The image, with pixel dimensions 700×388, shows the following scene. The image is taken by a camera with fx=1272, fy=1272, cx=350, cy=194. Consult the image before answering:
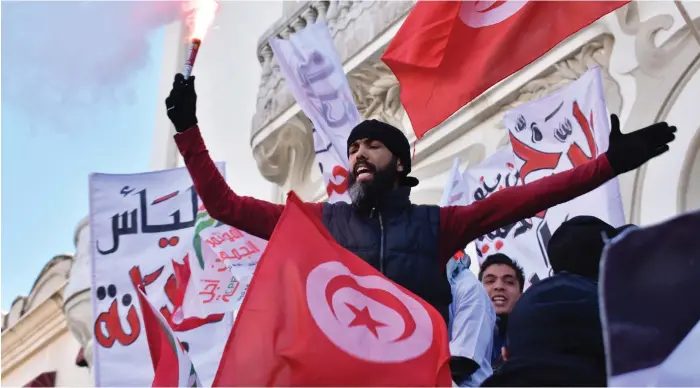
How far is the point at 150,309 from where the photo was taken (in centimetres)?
527

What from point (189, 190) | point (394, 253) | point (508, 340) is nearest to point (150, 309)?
point (394, 253)

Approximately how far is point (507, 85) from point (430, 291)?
5.27 meters

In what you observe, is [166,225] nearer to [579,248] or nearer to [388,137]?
[388,137]

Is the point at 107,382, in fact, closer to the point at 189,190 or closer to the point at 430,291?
the point at 189,190

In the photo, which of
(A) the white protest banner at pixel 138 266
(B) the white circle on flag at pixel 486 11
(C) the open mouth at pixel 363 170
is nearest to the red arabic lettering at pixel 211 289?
(A) the white protest banner at pixel 138 266

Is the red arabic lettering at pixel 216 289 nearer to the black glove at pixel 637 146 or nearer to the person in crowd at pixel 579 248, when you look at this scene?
the black glove at pixel 637 146

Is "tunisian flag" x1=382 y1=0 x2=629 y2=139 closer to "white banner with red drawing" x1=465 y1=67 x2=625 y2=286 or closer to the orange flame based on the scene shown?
"white banner with red drawing" x1=465 y1=67 x2=625 y2=286

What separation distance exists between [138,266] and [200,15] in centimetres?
383

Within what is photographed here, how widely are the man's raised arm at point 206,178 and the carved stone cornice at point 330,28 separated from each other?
6081 mm

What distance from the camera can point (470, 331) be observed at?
5141mm

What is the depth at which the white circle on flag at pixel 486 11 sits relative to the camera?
681 cm

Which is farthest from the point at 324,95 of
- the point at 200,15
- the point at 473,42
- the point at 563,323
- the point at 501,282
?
the point at 563,323

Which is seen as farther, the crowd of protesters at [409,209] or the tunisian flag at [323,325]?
the crowd of protesters at [409,209]

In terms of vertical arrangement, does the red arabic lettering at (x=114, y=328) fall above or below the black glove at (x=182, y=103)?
below
